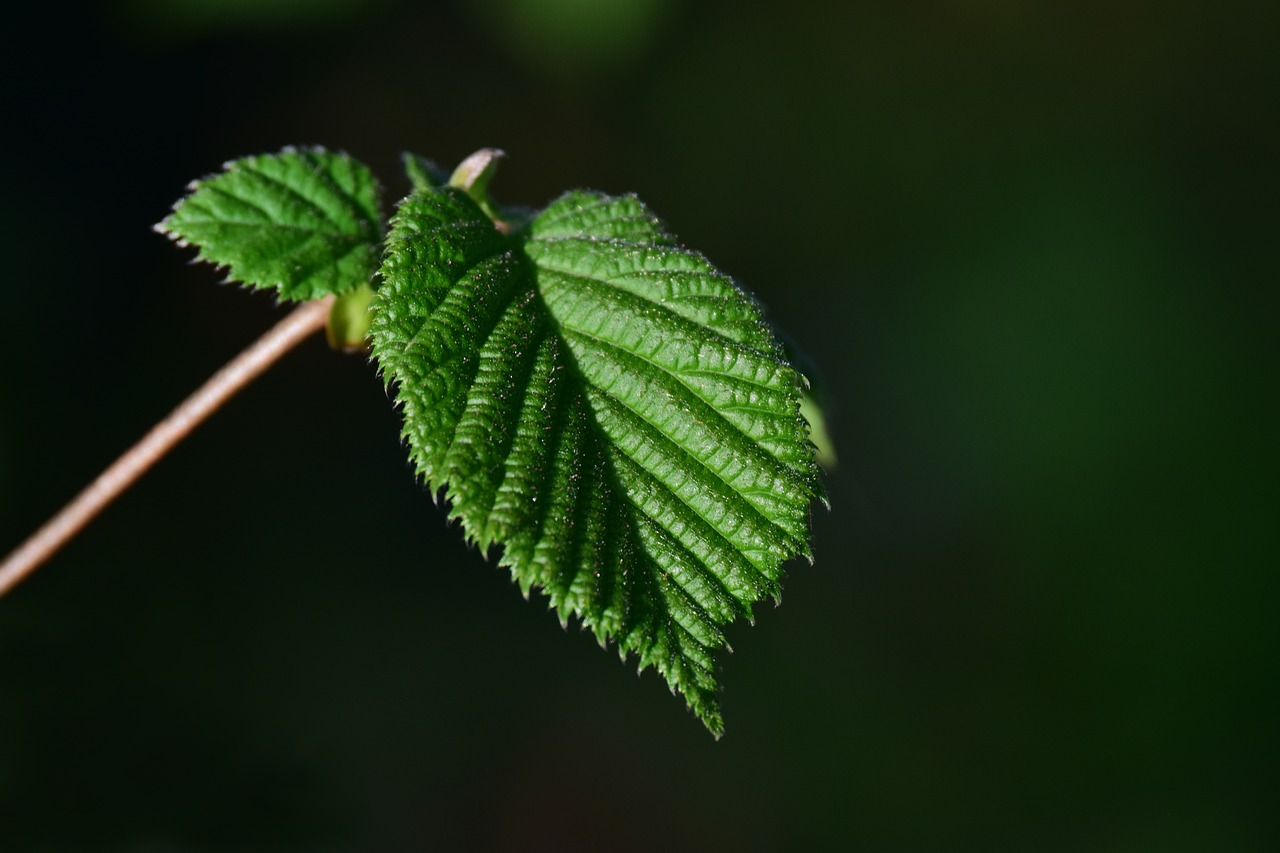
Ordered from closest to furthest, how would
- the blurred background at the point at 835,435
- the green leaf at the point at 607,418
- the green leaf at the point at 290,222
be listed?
the green leaf at the point at 607,418 < the green leaf at the point at 290,222 < the blurred background at the point at 835,435

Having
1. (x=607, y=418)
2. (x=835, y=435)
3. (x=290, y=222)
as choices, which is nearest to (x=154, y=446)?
(x=290, y=222)

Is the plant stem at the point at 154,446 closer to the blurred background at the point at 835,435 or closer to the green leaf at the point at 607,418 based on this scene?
the green leaf at the point at 607,418

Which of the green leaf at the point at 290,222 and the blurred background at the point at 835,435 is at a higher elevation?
the blurred background at the point at 835,435

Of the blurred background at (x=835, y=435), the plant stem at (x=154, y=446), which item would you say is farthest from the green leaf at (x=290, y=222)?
the blurred background at (x=835, y=435)

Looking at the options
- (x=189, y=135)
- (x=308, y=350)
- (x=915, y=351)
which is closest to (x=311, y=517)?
(x=308, y=350)

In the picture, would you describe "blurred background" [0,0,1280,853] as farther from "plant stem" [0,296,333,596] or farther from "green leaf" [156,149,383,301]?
"green leaf" [156,149,383,301]

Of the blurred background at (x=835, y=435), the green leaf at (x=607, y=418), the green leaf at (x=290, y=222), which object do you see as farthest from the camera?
the blurred background at (x=835, y=435)

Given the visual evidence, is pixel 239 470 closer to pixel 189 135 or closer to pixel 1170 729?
pixel 189 135

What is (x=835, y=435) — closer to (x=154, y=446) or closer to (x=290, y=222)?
(x=290, y=222)
